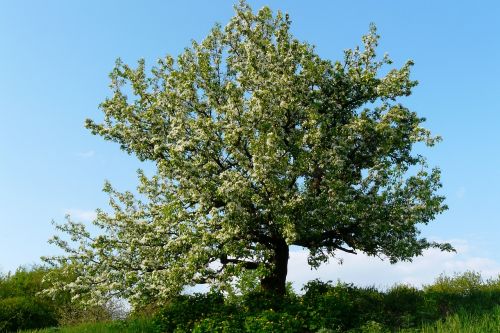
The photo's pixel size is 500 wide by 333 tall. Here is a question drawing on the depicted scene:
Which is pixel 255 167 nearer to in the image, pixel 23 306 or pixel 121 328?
pixel 121 328

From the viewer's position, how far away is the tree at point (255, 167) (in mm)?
21750

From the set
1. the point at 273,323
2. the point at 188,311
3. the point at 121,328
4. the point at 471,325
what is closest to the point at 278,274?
the point at 188,311

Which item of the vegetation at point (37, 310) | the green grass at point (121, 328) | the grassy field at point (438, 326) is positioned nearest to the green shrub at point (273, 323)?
the grassy field at point (438, 326)

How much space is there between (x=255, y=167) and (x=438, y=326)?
8.25 meters

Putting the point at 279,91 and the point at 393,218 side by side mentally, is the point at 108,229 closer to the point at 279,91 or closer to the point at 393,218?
the point at 279,91

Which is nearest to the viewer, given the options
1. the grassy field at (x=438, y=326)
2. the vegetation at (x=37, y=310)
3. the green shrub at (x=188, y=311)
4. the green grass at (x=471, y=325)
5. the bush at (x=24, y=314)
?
the green grass at (x=471, y=325)

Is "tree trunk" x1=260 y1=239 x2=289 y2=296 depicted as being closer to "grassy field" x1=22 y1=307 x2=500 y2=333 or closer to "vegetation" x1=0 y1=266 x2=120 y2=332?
"grassy field" x1=22 y1=307 x2=500 y2=333

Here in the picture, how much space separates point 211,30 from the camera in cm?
2617

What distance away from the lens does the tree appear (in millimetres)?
21750

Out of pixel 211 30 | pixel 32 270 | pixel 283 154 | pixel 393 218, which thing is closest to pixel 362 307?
pixel 393 218

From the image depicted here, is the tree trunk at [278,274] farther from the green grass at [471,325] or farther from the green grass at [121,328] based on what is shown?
the green grass at [471,325]

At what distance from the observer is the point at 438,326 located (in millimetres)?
17766

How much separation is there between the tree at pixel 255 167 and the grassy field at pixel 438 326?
200cm

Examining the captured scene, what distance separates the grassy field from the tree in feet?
6.57
